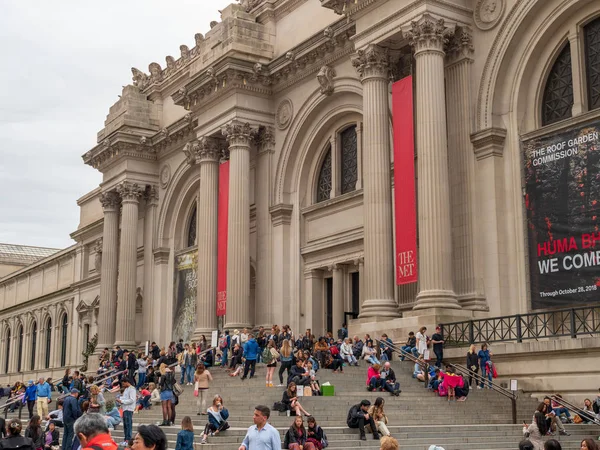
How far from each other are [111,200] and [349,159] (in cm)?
1887

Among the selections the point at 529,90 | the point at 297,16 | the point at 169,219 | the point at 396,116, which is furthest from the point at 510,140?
the point at 169,219

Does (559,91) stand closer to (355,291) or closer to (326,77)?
(326,77)

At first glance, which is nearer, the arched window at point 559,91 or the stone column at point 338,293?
the arched window at point 559,91

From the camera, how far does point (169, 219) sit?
4703 cm

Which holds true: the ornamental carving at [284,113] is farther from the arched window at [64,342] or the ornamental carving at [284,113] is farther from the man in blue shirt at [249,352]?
the arched window at [64,342]

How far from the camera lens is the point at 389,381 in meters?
22.1

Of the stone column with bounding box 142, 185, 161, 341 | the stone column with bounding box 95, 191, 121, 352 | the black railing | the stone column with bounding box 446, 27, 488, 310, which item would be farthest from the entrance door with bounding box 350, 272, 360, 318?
the stone column with bounding box 95, 191, 121, 352

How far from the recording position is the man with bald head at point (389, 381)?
854 inches

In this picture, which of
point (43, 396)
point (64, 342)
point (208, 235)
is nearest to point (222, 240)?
point (208, 235)

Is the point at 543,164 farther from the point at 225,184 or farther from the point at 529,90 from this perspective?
the point at 225,184

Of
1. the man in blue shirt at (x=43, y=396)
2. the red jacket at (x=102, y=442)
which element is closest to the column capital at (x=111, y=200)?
the man in blue shirt at (x=43, y=396)

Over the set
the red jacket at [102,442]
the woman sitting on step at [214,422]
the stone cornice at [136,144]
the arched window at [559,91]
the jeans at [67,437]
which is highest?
the stone cornice at [136,144]

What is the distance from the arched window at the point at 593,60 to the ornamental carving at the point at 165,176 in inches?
1027

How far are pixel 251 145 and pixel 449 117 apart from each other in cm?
1202
